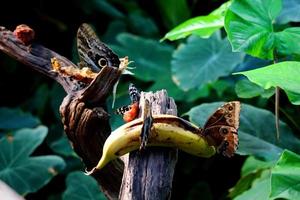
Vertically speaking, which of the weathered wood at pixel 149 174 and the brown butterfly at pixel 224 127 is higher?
the brown butterfly at pixel 224 127

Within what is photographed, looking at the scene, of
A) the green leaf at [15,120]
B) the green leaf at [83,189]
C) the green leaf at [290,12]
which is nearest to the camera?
the green leaf at [290,12]

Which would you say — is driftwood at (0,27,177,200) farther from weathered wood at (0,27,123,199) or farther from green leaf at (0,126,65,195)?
green leaf at (0,126,65,195)

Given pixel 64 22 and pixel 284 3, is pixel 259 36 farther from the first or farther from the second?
pixel 64 22

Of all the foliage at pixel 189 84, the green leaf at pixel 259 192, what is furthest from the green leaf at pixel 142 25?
the green leaf at pixel 259 192

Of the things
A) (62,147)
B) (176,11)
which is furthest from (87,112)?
(176,11)

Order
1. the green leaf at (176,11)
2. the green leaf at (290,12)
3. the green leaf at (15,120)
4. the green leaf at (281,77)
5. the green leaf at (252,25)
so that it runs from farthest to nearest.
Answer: the green leaf at (176,11) → the green leaf at (15,120) → the green leaf at (290,12) → the green leaf at (252,25) → the green leaf at (281,77)

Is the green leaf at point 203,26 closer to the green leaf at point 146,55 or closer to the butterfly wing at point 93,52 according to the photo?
the butterfly wing at point 93,52
